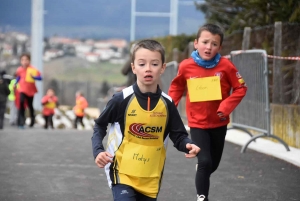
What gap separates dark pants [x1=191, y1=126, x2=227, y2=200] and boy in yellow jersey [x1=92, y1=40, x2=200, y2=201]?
1774mm

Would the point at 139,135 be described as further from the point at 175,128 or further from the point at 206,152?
the point at 206,152

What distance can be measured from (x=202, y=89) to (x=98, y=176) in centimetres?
267

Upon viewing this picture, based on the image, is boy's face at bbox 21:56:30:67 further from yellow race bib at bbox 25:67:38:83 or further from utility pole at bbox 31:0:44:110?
utility pole at bbox 31:0:44:110

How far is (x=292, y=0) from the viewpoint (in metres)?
14.3

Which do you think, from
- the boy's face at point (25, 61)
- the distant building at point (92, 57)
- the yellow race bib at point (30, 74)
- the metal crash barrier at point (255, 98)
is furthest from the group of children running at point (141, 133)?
the distant building at point (92, 57)

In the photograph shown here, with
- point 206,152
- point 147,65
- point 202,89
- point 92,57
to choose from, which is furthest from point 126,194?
point 92,57

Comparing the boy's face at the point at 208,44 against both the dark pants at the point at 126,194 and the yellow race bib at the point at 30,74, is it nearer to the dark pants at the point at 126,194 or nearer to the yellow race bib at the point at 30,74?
the dark pants at the point at 126,194

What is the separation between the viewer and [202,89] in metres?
7.65

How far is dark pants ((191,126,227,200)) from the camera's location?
297 inches

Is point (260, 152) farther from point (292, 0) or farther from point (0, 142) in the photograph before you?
point (0, 142)

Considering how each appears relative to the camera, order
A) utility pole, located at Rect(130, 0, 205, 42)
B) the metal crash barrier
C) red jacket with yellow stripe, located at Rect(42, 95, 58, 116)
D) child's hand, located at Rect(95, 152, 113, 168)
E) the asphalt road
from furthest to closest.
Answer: utility pole, located at Rect(130, 0, 205, 42) → red jacket with yellow stripe, located at Rect(42, 95, 58, 116) → the metal crash barrier → the asphalt road → child's hand, located at Rect(95, 152, 113, 168)

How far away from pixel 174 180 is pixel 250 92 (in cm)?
424

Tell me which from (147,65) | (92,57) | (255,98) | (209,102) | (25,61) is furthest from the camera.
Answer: (92,57)

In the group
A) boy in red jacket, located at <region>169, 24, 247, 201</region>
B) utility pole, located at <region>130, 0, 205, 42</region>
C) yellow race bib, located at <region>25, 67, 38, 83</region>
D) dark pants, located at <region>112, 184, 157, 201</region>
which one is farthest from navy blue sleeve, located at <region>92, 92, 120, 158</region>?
utility pole, located at <region>130, 0, 205, 42</region>
